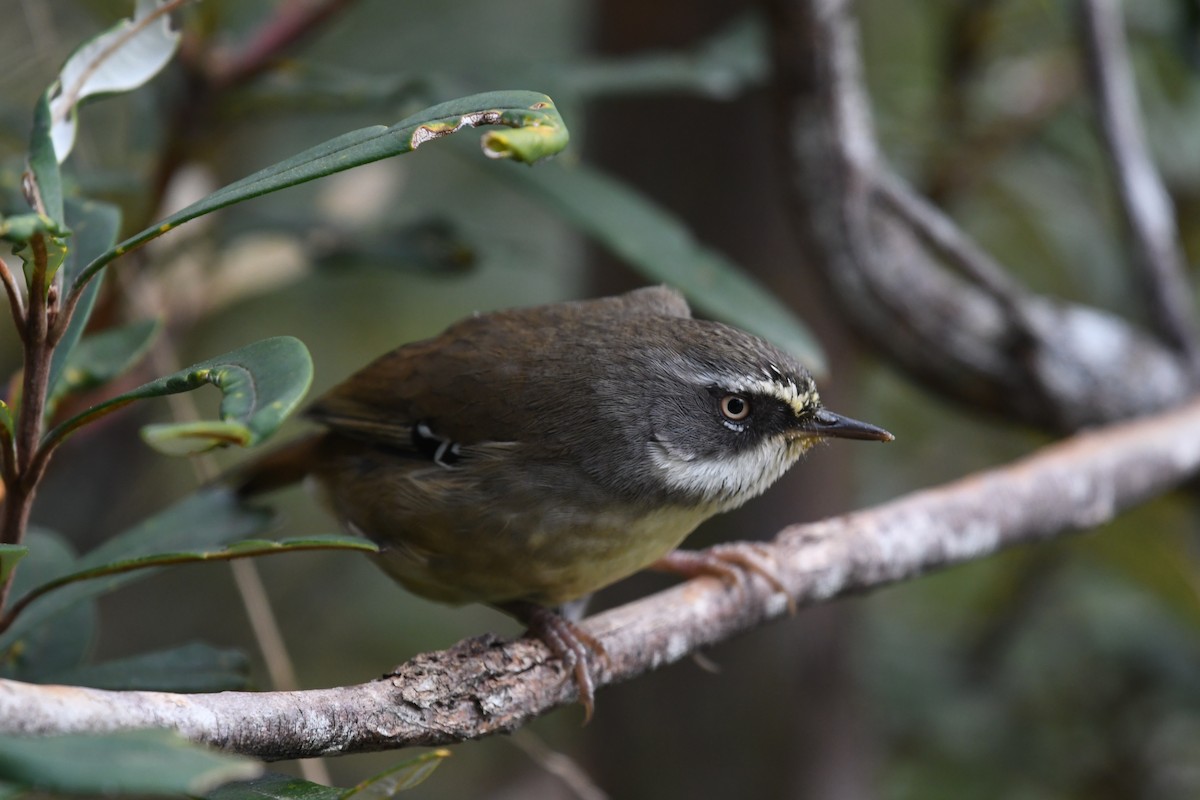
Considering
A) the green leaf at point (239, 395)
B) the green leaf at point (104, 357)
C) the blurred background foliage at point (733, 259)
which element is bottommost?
the blurred background foliage at point (733, 259)

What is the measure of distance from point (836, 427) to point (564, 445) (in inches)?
24.1

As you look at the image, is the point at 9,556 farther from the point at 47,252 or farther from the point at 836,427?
the point at 836,427

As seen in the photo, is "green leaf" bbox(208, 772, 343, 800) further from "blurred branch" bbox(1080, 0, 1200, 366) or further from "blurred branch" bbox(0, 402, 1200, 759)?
"blurred branch" bbox(1080, 0, 1200, 366)

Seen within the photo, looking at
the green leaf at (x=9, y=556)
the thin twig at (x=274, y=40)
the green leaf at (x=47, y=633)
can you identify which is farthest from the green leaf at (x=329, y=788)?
the thin twig at (x=274, y=40)

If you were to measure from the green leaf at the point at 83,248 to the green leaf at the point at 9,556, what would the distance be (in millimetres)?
333

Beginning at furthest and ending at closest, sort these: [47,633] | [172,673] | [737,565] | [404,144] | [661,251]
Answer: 1. [661,251]
2. [737,565]
3. [47,633]
4. [172,673]
5. [404,144]

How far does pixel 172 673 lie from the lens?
6.86 feet

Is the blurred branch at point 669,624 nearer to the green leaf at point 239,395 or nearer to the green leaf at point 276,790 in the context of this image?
the green leaf at point 276,790

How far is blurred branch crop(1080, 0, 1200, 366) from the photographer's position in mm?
3838

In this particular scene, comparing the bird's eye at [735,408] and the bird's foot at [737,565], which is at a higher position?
the bird's eye at [735,408]

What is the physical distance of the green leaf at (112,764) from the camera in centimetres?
105

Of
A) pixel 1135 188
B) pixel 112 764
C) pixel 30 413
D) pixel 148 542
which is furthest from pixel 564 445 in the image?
pixel 1135 188

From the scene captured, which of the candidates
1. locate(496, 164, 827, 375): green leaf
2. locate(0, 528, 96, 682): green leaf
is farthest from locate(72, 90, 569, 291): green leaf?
locate(496, 164, 827, 375): green leaf

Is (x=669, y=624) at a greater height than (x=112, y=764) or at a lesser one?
lesser
